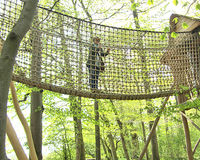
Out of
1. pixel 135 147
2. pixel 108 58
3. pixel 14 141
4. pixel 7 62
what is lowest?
pixel 135 147

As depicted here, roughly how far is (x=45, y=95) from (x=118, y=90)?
113 inches

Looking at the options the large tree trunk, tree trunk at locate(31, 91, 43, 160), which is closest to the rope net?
the large tree trunk

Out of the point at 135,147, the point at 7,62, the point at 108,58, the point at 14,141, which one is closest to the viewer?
the point at 7,62

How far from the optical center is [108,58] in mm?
1943

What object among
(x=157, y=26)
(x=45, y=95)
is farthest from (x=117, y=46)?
(x=157, y=26)

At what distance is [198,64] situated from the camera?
2.10 meters

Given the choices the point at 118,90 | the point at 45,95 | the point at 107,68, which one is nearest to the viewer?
the point at 118,90

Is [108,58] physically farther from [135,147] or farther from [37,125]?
[135,147]

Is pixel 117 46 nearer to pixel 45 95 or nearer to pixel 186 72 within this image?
pixel 186 72

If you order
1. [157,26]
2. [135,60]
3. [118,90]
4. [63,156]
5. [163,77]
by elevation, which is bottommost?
[63,156]

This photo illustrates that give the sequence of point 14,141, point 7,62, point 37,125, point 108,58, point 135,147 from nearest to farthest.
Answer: point 7,62 < point 14,141 < point 108,58 < point 37,125 < point 135,147

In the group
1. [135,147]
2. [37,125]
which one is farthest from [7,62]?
[135,147]

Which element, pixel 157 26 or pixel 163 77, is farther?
pixel 157 26

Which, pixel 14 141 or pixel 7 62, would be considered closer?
pixel 7 62
